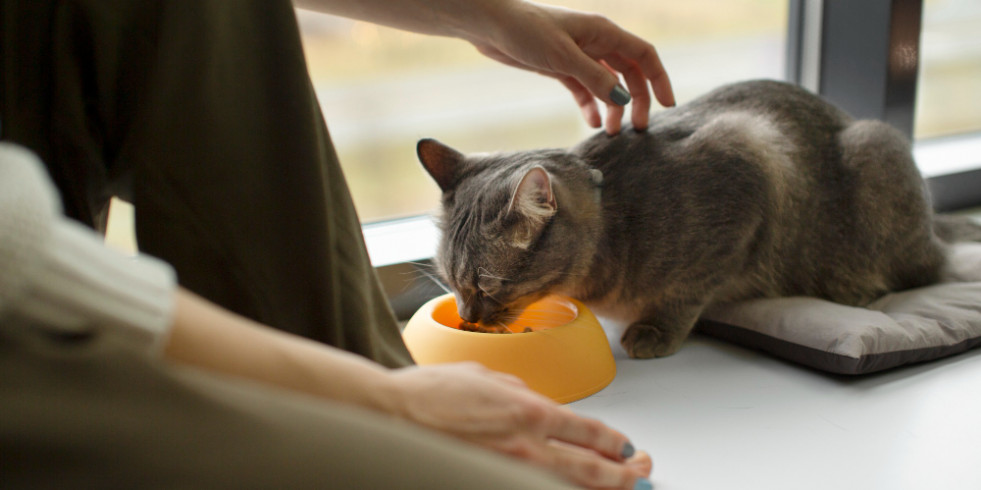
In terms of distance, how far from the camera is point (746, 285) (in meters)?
1.63

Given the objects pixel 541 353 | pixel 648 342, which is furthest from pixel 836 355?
pixel 541 353

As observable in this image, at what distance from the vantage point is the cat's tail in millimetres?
1962

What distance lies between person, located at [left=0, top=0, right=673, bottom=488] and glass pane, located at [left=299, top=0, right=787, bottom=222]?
674mm

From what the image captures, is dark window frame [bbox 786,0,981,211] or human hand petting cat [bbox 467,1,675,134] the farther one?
dark window frame [bbox 786,0,981,211]

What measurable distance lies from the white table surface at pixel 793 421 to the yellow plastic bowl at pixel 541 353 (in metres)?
0.04

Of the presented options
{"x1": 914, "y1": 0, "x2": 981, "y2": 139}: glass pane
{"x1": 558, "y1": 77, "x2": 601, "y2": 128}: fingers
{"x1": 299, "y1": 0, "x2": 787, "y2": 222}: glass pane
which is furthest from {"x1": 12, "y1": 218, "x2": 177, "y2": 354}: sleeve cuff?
{"x1": 914, "y1": 0, "x2": 981, "y2": 139}: glass pane

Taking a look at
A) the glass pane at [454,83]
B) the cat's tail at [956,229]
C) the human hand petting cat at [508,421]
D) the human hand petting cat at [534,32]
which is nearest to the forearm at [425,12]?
the human hand petting cat at [534,32]

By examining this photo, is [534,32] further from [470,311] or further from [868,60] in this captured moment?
[868,60]

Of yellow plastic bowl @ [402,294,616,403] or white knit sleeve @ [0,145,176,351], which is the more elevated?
white knit sleeve @ [0,145,176,351]

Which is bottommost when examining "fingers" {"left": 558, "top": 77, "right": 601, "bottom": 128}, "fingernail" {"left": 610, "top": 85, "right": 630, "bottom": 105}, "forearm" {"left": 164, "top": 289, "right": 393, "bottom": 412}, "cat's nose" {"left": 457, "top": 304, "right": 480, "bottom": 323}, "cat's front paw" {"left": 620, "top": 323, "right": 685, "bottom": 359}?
"cat's front paw" {"left": 620, "top": 323, "right": 685, "bottom": 359}

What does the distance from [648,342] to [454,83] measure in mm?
1136

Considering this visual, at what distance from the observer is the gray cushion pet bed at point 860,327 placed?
1.35 metres

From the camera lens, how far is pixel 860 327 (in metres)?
1.37

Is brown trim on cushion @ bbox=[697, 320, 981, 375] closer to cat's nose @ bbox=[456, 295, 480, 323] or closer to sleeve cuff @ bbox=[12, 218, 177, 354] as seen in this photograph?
cat's nose @ bbox=[456, 295, 480, 323]
